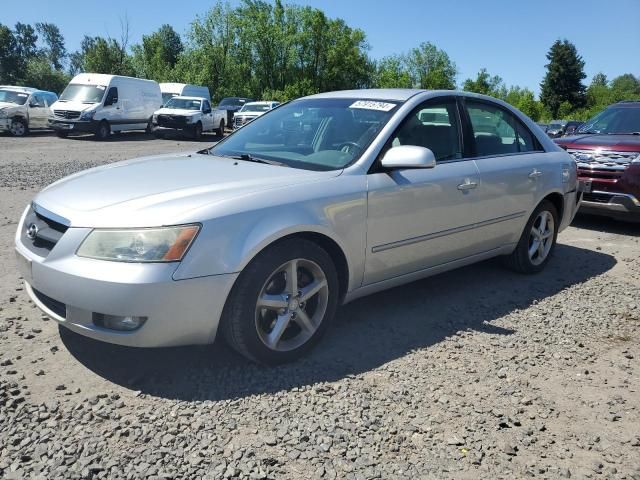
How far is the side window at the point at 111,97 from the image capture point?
20766mm

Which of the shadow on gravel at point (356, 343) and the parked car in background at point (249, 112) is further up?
the parked car in background at point (249, 112)

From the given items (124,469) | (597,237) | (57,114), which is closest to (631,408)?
(124,469)

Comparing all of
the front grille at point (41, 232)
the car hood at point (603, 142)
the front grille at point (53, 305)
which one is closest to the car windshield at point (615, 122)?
the car hood at point (603, 142)

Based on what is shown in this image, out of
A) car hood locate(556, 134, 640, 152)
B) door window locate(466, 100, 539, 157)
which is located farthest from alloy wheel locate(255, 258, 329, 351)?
car hood locate(556, 134, 640, 152)

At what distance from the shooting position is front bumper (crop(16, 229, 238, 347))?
9.06 ft

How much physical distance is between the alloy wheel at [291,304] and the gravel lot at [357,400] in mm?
190

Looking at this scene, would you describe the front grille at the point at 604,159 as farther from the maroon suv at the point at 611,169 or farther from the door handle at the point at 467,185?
the door handle at the point at 467,185

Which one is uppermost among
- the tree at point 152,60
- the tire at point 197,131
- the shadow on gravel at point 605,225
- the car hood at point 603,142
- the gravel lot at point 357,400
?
the tree at point 152,60

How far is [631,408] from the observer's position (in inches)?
121

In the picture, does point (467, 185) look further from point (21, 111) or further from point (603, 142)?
point (21, 111)

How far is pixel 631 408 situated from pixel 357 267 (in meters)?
1.70

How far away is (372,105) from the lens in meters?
4.12

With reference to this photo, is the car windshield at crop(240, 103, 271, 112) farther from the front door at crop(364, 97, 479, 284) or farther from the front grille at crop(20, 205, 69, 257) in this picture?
the front grille at crop(20, 205, 69, 257)

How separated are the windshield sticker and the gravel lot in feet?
4.84
